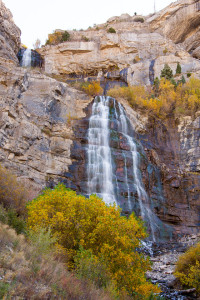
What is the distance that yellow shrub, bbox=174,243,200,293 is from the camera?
12258 mm

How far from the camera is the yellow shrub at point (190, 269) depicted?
12258 mm

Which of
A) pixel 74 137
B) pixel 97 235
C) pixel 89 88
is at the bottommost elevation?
pixel 97 235

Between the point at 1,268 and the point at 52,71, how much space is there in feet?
137

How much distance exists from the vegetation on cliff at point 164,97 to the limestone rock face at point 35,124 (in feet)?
25.0

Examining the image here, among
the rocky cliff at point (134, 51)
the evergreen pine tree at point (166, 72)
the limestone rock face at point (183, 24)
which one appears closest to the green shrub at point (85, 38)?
the rocky cliff at point (134, 51)

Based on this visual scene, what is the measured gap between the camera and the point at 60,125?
26.9 metres

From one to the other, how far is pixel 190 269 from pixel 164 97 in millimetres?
28167

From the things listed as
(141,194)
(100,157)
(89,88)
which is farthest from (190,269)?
(89,88)

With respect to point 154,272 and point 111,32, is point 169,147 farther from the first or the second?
point 111,32

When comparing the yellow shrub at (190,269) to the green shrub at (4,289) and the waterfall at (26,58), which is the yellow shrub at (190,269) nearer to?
the green shrub at (4,289)

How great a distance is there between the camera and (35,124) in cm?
2497

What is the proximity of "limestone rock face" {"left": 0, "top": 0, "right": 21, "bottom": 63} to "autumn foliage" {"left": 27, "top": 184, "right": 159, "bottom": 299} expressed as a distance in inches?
1169

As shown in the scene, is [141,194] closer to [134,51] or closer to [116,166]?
[116,166]

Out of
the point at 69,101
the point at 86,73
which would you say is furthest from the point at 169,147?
the point at 86,73
